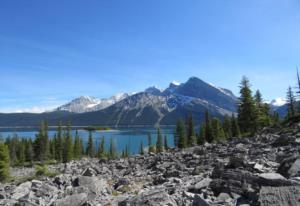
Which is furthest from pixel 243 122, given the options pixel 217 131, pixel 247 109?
pixel 217 131

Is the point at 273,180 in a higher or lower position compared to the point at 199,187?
higher

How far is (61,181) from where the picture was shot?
2214 centimetres

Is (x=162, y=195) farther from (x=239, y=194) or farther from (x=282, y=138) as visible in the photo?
(x=282, y=138)

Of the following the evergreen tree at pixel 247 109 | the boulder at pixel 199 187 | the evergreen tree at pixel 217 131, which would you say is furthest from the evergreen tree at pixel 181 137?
the boulder at pixel 199 187

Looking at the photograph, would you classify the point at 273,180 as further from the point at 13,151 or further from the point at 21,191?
the point at 13,151

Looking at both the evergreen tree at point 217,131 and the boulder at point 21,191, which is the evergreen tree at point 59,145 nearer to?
the evergreen tree at point 217,131

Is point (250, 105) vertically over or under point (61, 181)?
over

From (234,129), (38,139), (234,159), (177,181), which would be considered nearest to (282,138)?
(234,159)

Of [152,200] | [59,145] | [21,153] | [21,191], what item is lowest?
[21,153]

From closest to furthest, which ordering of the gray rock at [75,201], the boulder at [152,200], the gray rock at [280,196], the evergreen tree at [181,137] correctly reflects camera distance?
the gray rock at [280,196] < the boulder at [152,200] < the gray rock at [75,201] < the evergreen tree at [181,137]

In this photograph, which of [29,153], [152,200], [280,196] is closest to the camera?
[280,196]

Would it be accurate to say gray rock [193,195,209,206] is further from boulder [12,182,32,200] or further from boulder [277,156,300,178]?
boulder [12,182,32,200]

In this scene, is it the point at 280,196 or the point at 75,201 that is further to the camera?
the point at 75,201

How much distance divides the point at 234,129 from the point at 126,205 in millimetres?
78539
